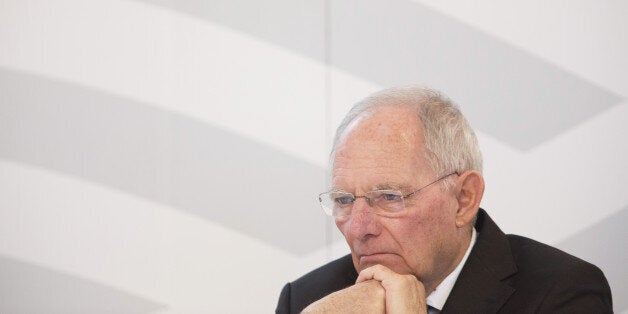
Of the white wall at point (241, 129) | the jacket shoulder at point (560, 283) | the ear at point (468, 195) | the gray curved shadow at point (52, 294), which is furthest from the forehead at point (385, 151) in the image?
the gray curved shadow at point (52, 294)

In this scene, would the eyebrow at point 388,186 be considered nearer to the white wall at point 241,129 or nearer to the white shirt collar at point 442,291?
the white shirt collar at point 442,291

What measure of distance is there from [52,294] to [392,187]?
7.54ft

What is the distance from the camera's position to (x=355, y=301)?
195cm

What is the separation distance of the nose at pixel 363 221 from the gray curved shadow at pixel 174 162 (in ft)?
5.50

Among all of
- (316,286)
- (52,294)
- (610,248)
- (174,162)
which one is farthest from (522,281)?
(52,294)

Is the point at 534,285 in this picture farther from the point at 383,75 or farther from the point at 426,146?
the point at 383,75

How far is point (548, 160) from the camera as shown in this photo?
3770 mm

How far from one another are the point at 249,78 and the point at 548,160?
1392mm

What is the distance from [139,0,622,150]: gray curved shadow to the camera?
3777 millimetres

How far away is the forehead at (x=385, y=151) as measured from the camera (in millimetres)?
2133

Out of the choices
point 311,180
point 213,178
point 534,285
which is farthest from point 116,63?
point 534,285

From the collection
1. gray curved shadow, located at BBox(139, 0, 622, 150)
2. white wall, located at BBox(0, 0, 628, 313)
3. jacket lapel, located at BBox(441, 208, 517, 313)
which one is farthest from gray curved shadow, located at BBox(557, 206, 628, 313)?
jacket lapel, located at BBox(441, 208, 517, 313)

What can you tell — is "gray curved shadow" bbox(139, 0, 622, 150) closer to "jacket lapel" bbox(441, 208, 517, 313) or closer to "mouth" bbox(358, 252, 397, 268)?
"jacket lapel" bbox(441, 208, 517, 313)

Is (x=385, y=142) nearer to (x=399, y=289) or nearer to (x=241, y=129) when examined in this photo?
(x=399, y=289)
